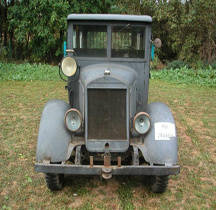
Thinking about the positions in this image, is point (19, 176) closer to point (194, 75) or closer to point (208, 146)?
point (208, 146)

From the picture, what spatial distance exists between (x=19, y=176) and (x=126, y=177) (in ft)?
5.33

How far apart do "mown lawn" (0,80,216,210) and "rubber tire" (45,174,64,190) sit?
12 centimetres

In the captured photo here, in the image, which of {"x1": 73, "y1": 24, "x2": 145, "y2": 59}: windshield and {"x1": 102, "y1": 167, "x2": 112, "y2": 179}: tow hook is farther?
{"x1": 73, "y1": 24, "x2": 145, "y2": 59}: windshield

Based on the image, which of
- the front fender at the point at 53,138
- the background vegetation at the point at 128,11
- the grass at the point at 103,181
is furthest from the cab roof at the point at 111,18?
the background vegetation at the point at 128,11

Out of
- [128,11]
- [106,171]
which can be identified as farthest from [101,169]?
[128,11]

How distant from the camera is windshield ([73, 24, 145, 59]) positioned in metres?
4.41

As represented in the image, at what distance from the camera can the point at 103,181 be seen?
417 centimetres

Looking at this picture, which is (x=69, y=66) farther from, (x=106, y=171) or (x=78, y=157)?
(x=106, y=171)

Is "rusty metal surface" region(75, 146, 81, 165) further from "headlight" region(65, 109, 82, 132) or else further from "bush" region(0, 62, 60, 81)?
"bush" region(0, 62, 60, 81)

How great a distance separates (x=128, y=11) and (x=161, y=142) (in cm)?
1600

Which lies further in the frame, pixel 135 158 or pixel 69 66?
pixel 69 66

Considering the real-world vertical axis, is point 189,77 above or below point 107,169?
above

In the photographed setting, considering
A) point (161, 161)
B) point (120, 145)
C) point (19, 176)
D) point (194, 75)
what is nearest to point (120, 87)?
point (120, 145)

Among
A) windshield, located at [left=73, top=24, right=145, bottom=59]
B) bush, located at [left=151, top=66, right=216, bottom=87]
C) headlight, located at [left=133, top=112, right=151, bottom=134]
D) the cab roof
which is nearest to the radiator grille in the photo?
headlight, located at [left=133, top=112, right=151, bottom=134]
